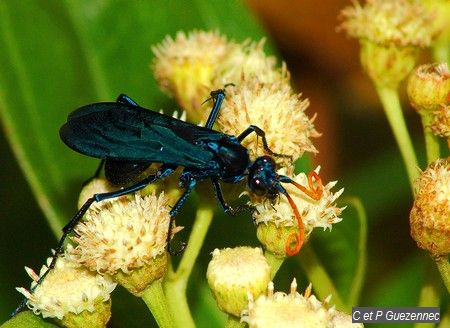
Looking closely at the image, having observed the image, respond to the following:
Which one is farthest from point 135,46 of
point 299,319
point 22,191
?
point 299,319

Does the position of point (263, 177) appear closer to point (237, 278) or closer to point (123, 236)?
point (237, 278)

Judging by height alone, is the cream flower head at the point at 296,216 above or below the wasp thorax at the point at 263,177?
below

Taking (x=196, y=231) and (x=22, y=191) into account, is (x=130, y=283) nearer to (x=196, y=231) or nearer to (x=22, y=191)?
(x=196, y=231)

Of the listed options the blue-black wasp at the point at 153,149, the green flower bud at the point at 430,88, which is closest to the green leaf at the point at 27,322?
the blue-black wasp at the point at 153,149

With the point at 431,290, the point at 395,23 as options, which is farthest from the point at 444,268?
the point at 395,23

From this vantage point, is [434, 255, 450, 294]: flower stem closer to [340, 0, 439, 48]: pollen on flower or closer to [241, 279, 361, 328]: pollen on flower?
[241, 279, 361, 328]: pollen on flower

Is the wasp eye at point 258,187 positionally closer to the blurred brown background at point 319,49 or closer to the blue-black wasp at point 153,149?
the blue-black wasp at point 153,149
